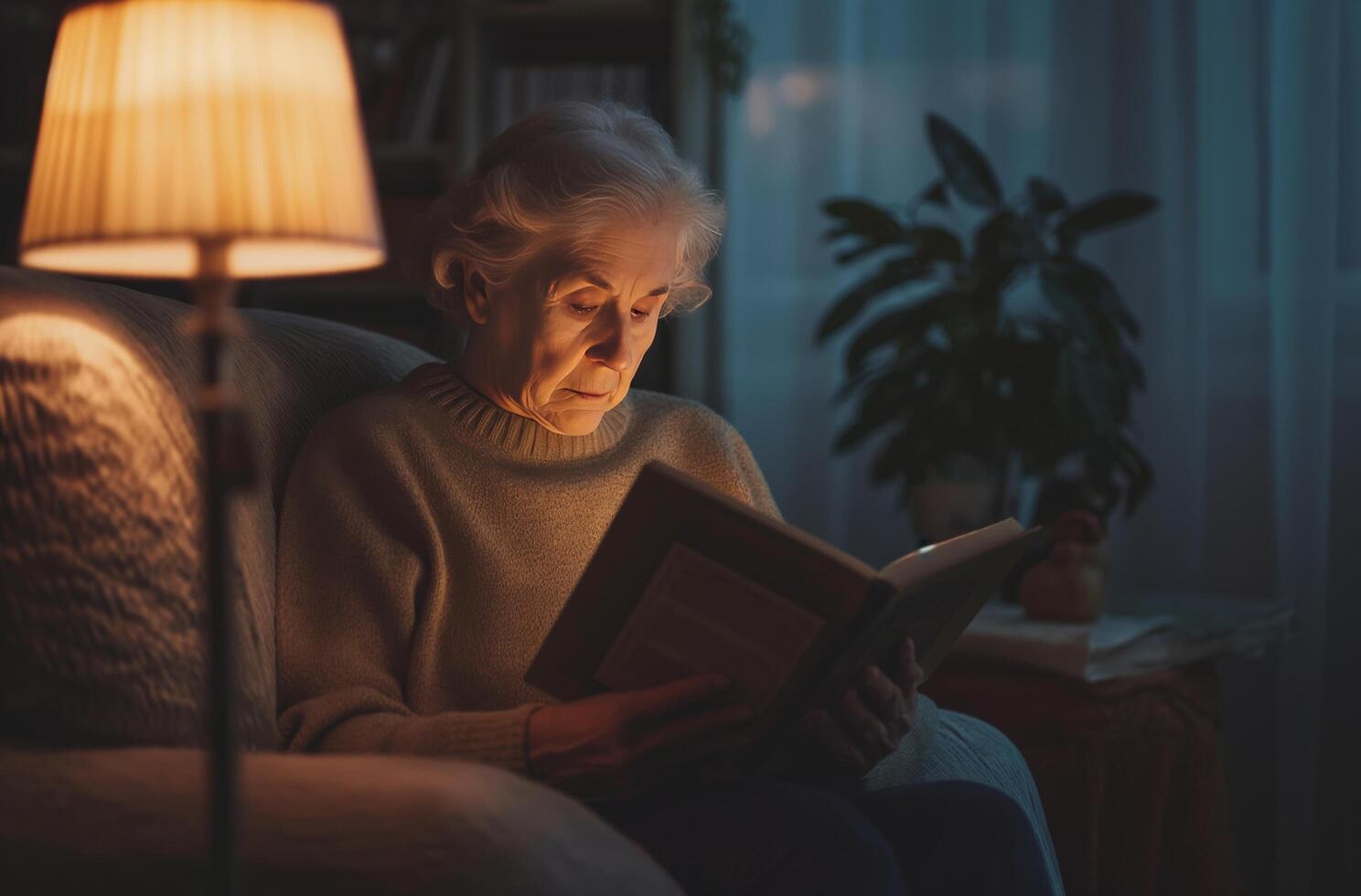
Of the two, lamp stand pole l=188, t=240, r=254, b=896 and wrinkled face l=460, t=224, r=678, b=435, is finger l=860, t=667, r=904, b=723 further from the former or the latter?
lamp stand pole l=188, t=240, r=254, b=896

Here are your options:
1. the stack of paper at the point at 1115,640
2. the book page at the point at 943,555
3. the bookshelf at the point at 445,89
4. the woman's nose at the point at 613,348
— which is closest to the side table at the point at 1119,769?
the stack of paper at the point at 1115,640

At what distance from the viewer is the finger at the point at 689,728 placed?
3.02ft

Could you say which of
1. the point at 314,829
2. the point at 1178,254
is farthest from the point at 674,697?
the point at 1178,254

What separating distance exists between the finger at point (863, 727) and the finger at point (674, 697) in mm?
188

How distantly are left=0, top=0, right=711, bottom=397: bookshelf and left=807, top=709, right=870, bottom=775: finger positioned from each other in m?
1.40

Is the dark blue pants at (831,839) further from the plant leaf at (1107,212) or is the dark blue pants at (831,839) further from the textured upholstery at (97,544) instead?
the plant leaf at (1107,212)

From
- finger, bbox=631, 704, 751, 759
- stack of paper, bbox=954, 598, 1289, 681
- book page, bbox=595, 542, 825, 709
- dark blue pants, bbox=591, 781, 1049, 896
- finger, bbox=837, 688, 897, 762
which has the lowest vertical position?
stack of paper, bbox=954, 598, 1289, 681

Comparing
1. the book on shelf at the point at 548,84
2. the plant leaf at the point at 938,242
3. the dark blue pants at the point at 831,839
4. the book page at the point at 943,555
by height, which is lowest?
the dark blue pants at the point at 831,839

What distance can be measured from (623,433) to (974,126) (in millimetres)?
1436

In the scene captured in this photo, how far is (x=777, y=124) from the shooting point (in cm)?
254

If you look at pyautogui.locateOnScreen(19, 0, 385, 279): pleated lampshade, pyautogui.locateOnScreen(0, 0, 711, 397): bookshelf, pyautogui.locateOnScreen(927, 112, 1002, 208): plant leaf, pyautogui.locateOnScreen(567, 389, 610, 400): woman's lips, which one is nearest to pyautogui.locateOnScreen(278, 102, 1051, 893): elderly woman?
pyautogui.locateOnScreen(567, 389, 610, 400): woman's lips

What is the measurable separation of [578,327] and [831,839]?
0.51 metres

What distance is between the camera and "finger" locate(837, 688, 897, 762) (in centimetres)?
107

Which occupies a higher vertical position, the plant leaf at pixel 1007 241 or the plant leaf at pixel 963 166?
the plant leaf at pixel 963 166
